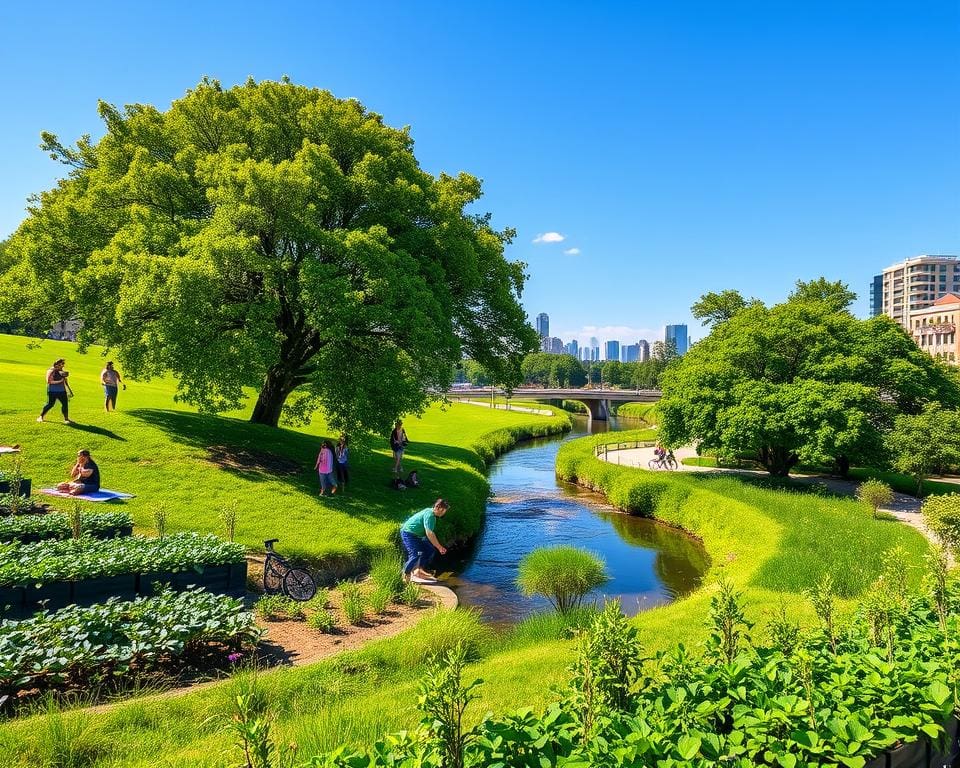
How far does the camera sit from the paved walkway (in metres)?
22.9

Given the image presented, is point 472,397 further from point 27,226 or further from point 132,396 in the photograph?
point 27,226

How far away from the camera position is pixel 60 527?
40.6 feet

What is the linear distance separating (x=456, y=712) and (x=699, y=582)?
16.6 m

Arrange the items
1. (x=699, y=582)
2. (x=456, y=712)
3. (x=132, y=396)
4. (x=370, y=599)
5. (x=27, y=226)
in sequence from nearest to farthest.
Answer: (x=456, y=712)
(x=370, y=599)
(x=699, y=582)
(x=27, y=226)
(x=132, y=396)

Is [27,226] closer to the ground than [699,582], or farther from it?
farther from it

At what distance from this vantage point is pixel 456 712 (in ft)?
13.4

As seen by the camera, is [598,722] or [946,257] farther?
[946,257]

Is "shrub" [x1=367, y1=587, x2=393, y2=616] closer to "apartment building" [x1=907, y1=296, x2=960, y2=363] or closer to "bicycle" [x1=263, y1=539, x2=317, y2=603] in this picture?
"bicycle" [x1=263, y1=539, x2=317, y2=603]

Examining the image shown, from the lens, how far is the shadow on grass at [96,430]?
21.7 m

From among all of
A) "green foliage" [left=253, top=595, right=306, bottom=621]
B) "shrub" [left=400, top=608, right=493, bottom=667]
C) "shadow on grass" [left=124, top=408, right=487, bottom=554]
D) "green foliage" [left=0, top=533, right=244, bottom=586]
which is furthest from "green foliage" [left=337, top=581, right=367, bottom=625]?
"shadow on grass" [left=124, top=408, right=487, bottom=554]

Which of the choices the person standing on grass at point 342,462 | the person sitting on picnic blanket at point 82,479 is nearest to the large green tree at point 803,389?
the person standing on grass at point 342,462

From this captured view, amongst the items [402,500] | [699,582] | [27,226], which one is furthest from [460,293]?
[27,226]

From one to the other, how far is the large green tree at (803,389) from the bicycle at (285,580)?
2190cm

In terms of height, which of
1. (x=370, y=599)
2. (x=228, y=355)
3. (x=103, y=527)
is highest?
(x=228, y=355)
